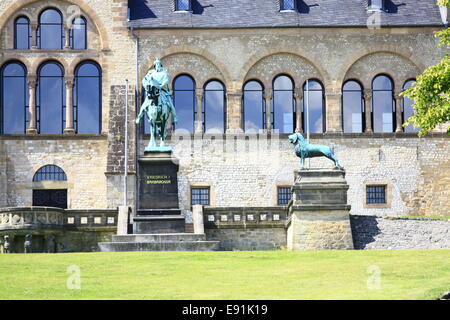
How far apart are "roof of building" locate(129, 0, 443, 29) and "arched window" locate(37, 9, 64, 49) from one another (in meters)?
3.53

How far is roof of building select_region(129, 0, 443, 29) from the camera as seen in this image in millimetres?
44688

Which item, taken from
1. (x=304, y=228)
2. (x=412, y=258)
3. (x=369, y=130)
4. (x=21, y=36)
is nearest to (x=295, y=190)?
(x=304, y=228)

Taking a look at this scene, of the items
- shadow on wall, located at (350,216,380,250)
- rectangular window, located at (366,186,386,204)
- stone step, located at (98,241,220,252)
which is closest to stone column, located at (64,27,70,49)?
rectangular window, located at (366,186,386,204)

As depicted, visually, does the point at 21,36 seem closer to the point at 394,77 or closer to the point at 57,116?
the point at 57,116

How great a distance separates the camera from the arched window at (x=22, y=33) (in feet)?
145

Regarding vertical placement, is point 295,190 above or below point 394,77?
below

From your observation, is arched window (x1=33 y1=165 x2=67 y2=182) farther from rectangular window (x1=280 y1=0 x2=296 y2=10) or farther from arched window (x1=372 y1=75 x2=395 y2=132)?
arched window (x1=372 y1=75 x2=395 y2=132)

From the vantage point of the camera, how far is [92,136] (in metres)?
43.5

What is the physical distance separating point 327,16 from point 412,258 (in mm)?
23784

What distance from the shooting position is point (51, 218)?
3203 cm

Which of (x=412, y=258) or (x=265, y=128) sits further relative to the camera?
(x=265, y=128)

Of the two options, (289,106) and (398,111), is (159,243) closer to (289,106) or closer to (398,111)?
(289,106)

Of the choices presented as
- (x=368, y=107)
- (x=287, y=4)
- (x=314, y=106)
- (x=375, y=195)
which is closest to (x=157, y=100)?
(x=314, y=106)
